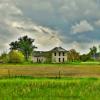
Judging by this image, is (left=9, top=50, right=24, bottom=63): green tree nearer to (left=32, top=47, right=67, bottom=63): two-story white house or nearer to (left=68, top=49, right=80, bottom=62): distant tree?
(left=32, top=47, right=67, bottom=63): two-story white house

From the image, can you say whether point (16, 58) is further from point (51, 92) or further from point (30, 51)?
point (51, 92)

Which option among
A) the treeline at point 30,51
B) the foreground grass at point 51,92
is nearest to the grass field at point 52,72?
the foreground grass at point 51,92

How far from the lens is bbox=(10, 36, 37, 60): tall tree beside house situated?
17238cm

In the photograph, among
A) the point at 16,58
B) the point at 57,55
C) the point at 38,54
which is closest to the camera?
the point at 16,58

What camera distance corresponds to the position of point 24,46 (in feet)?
568

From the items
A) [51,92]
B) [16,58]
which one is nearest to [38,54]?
[16,58]

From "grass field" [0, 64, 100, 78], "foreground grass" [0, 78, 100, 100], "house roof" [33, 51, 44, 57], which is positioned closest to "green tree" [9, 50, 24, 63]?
"house roof" [33, 51, 44, 57]

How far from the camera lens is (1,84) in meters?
34.7

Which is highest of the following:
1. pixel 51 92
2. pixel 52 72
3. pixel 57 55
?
pixel 57 55

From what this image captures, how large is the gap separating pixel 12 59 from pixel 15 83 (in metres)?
97.5

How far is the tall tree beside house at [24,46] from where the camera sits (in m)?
172

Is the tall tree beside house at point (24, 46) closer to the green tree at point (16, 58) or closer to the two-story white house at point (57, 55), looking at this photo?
the two-story white house at point (57, 55)

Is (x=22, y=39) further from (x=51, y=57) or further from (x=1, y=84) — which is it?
(x=1, y=84)

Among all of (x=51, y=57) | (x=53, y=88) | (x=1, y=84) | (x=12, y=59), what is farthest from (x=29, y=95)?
(x=51, y=57)
